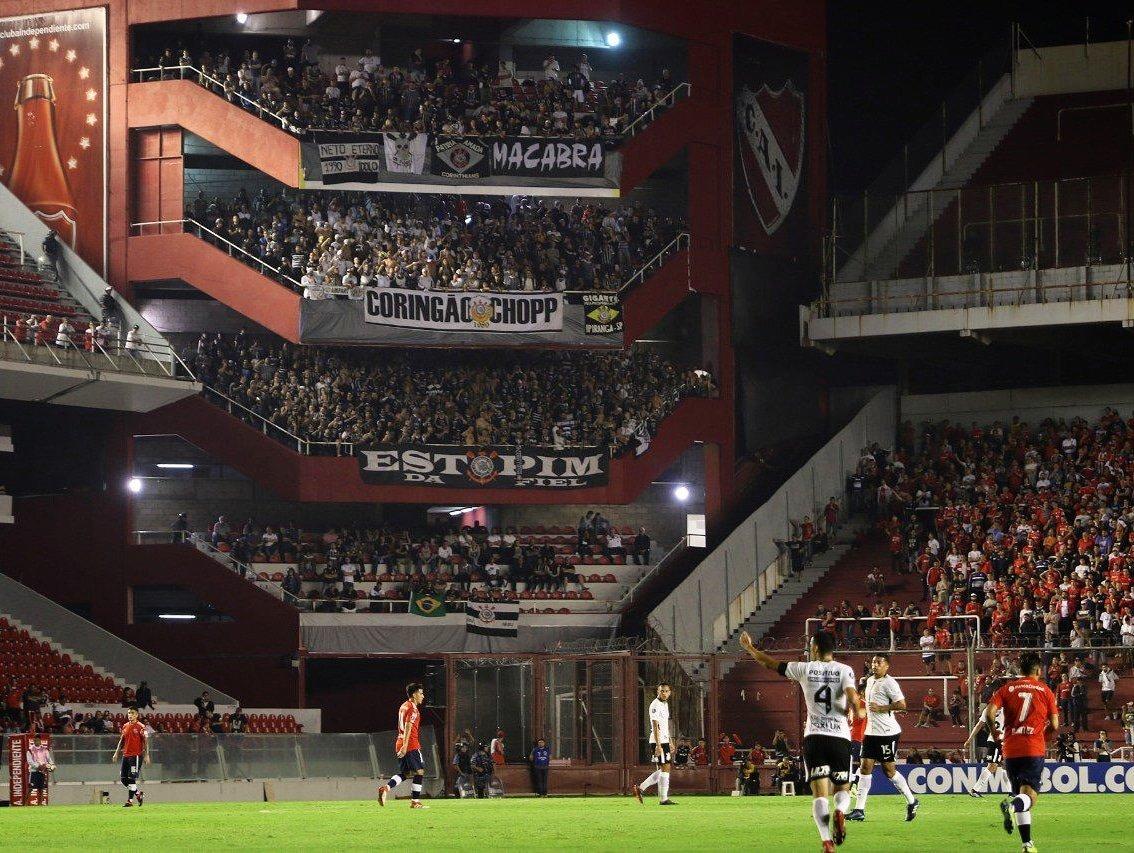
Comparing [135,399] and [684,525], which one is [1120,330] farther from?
[135,399]

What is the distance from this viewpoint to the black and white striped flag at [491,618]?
48.6 metres

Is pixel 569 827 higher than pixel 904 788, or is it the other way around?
pixel 904 788

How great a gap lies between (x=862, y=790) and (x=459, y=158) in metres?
30.3

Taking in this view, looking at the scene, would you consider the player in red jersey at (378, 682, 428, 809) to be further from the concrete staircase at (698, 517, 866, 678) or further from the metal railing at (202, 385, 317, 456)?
the metal railing at (202, 385, 317, 456)

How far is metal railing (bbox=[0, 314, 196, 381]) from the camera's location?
147 ft

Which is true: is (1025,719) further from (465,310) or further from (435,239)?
(435,239)

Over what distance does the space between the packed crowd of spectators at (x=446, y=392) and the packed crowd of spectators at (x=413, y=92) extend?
257 inches

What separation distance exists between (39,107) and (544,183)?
14.5m

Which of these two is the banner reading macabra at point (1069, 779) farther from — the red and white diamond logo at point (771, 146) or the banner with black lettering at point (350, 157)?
the red and white diamond logo at point (771, 146)

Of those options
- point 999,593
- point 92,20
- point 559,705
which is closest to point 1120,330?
point 999,593

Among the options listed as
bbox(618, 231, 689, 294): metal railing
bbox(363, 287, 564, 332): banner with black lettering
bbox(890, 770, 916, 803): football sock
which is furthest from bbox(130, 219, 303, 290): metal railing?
bbox(890, 770, 916, 803): football sock

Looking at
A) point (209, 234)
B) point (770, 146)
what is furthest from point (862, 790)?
point (770, 146)

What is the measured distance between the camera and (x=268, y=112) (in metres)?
50.7

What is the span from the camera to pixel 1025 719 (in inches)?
749
